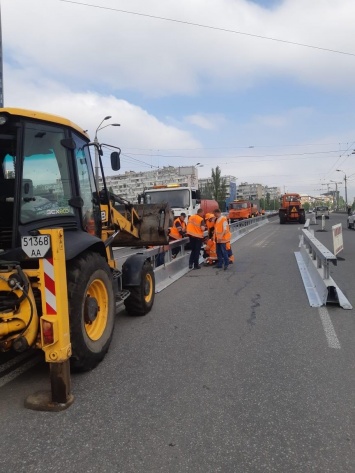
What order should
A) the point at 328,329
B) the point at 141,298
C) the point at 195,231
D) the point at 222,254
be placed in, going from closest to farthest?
the point at 328,329 < the point at 141,298 < the point at 195,231 < the point at 222,254

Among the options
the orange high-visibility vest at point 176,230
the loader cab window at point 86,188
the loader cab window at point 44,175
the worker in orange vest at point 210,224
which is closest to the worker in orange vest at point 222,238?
the worker in orange vest at point 210,224

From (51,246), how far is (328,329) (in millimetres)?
3998

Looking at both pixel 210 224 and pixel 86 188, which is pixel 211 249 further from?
pixel 86 188

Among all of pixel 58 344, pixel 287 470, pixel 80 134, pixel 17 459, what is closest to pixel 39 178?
pixel 80 134

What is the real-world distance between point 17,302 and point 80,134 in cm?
228

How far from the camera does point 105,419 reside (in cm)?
329

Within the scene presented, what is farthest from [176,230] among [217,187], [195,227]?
[217,187]

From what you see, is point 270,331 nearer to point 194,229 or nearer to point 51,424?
point 51,424

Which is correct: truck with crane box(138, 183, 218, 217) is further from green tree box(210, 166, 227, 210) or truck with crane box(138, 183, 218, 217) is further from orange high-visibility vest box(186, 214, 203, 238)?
green tree box(210, 166, 227, 210)

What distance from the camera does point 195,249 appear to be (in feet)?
37.9

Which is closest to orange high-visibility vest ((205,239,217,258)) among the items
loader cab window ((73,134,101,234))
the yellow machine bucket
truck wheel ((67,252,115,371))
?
the yellow machine bucket

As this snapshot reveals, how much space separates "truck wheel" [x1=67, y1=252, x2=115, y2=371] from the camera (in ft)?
12.9

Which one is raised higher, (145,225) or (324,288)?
(145,225)

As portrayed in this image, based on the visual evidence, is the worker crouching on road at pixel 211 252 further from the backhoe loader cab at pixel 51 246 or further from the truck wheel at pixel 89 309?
the truck wheel at pixel 89 309
